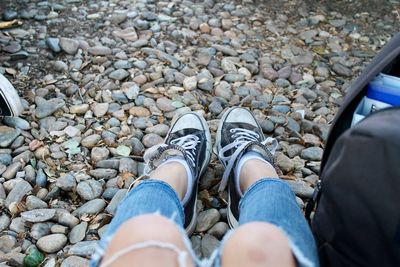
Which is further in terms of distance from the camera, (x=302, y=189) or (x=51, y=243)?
(x=302, y=189)

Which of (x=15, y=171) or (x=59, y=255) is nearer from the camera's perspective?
(x=59, y=255)

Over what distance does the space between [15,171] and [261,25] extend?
4.94 feet

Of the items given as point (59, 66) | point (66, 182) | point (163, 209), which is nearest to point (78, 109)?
point (59, 66)

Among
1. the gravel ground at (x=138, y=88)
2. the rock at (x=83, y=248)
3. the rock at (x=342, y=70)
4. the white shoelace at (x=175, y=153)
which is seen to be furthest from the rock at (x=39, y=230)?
the rock at (x=342, y=70)

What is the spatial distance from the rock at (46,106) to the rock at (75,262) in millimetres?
696

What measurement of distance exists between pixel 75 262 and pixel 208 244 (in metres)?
0.39

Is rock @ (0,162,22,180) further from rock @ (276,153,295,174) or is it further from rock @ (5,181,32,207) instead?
rock @ (276,153,295,174)

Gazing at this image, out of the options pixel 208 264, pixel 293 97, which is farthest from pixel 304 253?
pixel 293 97

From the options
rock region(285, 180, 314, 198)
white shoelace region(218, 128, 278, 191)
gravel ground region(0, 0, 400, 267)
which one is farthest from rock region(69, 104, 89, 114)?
rock region(285, 180, 314, 198)

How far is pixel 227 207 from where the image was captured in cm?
154

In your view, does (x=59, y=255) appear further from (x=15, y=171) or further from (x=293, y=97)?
(x=293, y=97)

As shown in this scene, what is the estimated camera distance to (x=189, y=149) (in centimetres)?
163

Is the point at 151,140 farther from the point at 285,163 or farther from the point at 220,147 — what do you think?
the point at 285,163

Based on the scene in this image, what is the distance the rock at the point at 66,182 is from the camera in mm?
1553
